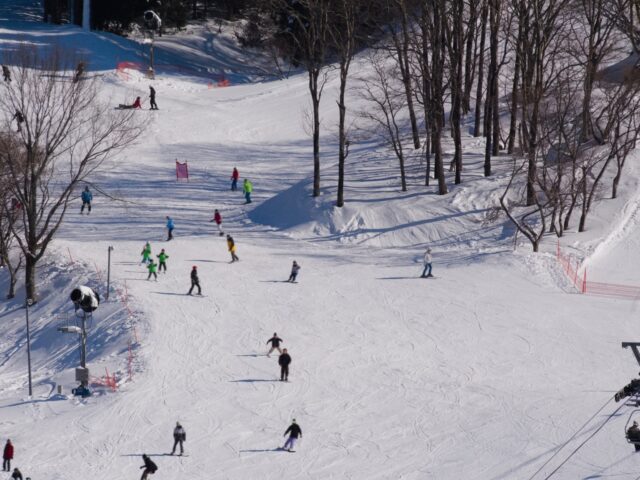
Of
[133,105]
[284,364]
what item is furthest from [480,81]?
[284,364]

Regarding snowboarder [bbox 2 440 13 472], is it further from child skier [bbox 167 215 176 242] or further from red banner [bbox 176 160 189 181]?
red banner [bbox 176 160 189 181]

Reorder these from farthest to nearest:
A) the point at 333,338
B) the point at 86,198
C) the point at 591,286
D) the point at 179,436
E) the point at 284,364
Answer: the point at 86,198
the point at 591,286
the point at 333,338
the point at 284,364
the point at 179,436

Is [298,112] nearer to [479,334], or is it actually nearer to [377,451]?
[479,334]

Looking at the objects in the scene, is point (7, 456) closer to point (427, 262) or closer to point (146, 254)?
point (146, 254)

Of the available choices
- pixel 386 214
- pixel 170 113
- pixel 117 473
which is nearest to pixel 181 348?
pixel 117 473

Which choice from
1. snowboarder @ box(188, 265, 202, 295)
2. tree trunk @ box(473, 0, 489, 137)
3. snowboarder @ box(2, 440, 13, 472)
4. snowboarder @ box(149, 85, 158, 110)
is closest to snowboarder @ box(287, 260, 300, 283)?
snowboarder @ box(188, 265, 202, 295)

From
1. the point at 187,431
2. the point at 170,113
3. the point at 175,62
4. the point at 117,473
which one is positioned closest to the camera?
the point at 117,473
